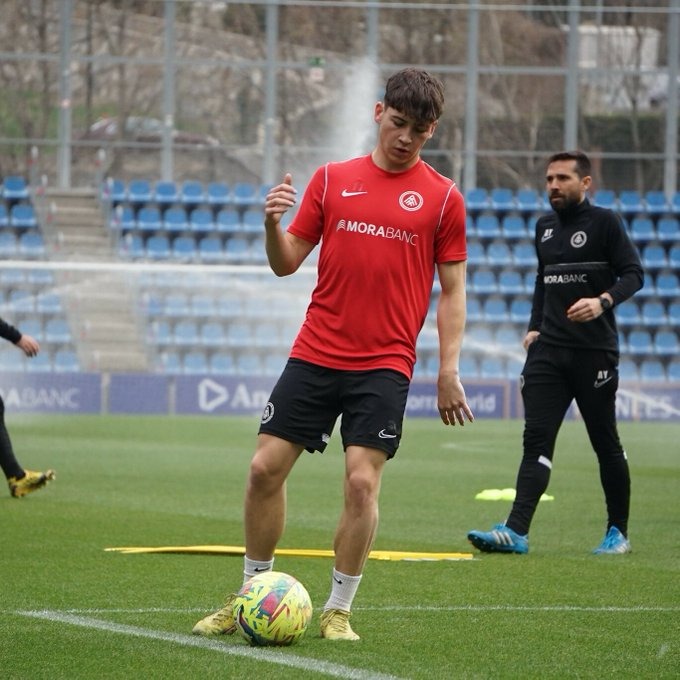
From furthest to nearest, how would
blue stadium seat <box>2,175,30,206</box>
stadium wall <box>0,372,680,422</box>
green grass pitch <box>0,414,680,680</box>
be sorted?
blue stadium seat <box>2,175,30,206</box>
stadium wall <box>0,372,680,422</box>
green grass pitch <box>0,414,680,680</box>

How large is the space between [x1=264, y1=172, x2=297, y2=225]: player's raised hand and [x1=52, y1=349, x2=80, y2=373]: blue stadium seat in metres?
18.7

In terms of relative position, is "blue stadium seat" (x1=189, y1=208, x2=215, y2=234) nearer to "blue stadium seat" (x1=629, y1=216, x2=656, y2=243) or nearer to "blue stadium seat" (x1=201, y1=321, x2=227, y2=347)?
"blue stadium seat" (x1=201, y1=321, x2=227, y2=347)

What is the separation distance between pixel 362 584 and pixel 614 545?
207 cm

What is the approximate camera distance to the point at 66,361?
24016 mm

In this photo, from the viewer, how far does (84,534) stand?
9133 mm

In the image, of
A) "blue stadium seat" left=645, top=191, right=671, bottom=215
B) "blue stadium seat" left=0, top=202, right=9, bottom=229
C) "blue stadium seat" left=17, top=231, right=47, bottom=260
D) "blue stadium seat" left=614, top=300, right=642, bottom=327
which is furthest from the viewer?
"blue stadium seat" left=645, top=191, right=671, bottom=215

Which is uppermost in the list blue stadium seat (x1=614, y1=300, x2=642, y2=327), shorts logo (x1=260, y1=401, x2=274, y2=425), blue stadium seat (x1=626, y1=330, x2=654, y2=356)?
shorts logo (x1=260, y1=401, x2=274, y2=425)

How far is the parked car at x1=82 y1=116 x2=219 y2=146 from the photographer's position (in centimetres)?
3156

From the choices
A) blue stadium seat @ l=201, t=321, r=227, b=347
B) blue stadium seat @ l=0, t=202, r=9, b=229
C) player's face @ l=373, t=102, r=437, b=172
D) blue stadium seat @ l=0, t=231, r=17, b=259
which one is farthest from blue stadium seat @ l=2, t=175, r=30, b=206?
player's face @ l=373, t=102, r=437, b=172

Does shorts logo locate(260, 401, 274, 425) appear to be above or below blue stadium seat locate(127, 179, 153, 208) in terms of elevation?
below

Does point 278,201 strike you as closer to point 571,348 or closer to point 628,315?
point 571,348

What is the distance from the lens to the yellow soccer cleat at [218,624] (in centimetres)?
568

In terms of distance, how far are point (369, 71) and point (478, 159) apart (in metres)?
2.88

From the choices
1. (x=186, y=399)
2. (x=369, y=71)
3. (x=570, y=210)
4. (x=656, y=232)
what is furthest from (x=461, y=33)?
(x=570, y=210)
